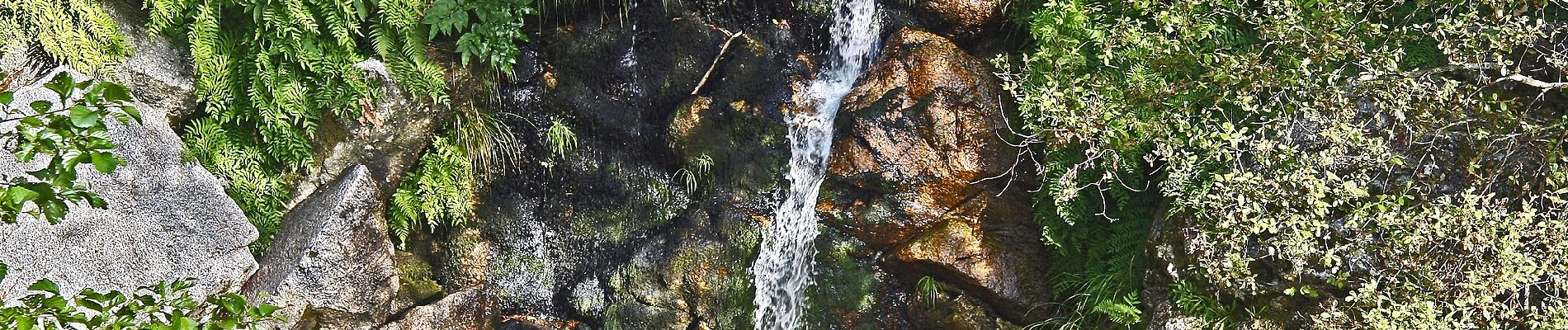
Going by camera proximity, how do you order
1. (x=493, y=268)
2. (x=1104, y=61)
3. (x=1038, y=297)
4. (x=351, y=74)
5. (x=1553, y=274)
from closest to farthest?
1. (x=1553, y=274)
2. (x=1104, y=61)
3. (x=1038, y=297)
4. (x=351, y=74)
5. (x=493, y=268)

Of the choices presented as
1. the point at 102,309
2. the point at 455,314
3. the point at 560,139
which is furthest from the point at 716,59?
the point at 102,309

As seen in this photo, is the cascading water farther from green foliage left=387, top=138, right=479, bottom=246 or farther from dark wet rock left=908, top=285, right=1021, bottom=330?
green foliage left=387, top=138, right=479, bottom=246

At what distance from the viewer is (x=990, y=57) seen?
13.3 feet

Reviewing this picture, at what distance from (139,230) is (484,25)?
1.72 m

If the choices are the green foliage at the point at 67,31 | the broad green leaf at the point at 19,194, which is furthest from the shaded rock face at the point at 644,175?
the broad green leaf at the point at 19,194

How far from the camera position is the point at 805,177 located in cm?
426

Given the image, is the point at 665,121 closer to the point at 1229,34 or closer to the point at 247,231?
the point at 247,231

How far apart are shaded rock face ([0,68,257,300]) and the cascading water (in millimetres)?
2421

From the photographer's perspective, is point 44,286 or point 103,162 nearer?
point 103,162

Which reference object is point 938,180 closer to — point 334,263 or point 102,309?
point 334,263

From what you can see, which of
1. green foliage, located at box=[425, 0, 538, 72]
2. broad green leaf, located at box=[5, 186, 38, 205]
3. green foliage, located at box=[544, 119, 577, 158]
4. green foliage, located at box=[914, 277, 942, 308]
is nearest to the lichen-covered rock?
green foliage, located at box=[914, 277, 942, 308]

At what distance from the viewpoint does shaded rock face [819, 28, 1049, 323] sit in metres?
3.93

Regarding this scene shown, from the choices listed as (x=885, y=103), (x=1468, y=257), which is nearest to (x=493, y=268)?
(x=885, y=103)

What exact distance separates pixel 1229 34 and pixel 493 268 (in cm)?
353
